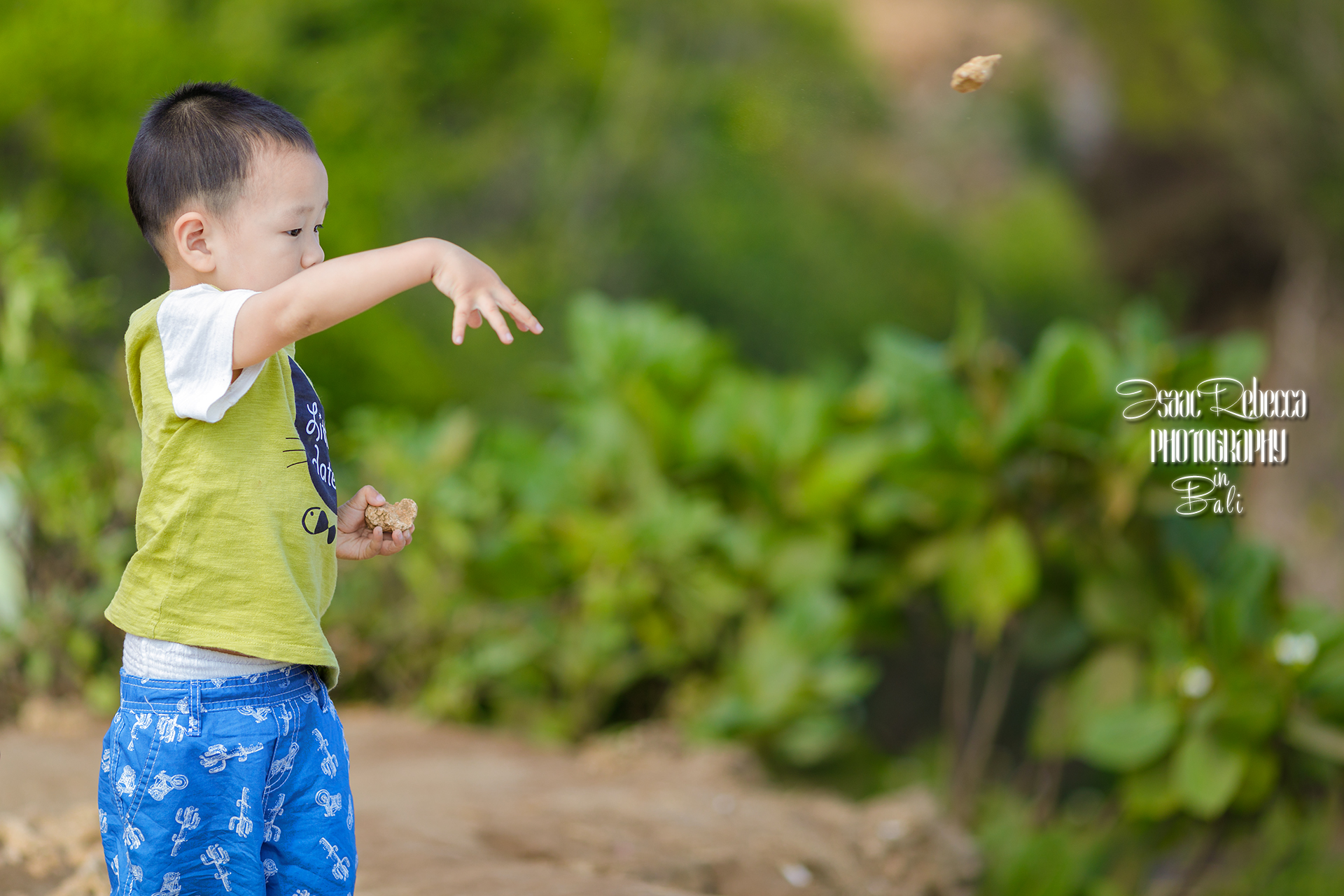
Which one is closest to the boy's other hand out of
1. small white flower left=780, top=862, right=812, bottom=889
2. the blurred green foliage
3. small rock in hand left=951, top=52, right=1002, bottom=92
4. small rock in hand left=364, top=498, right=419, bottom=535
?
small rock in hand left=364, top=498, right=419, bottom=535

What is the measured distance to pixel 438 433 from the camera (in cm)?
241

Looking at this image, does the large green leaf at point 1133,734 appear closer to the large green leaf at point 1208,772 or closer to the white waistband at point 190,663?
the large green leaf at point 1208,772

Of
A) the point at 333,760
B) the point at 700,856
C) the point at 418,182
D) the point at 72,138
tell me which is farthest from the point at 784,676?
the point at 418,182

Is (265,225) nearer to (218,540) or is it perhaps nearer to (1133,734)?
(218,540)

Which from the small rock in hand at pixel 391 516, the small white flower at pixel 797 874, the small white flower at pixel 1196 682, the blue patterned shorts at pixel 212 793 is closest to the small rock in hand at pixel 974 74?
the small rock in hand at pixel 391 516

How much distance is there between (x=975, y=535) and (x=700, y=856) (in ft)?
3.12

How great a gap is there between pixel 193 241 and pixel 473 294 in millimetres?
260

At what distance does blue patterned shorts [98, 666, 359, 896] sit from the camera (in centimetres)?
92

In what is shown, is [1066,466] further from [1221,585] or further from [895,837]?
[895,837]

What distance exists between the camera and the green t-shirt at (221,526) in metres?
0.93

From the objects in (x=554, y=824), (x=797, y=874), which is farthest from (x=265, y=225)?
(x=797, y=874)

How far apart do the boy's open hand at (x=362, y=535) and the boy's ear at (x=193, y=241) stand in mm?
238

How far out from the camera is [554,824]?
1.72 m

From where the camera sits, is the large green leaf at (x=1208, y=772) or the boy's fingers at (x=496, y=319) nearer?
the boy's fingers at (x=496, y=319)
